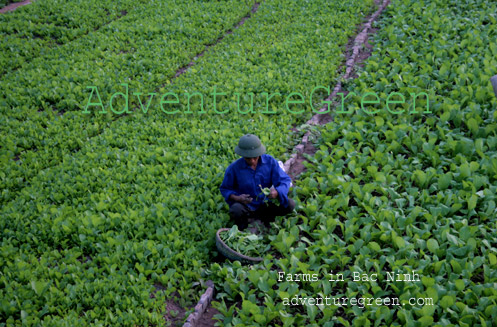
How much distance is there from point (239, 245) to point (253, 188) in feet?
2.62

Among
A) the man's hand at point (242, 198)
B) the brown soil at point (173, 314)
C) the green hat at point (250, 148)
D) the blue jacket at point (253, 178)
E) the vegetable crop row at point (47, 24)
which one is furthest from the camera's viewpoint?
the vegetable crop row at point (47, 24)

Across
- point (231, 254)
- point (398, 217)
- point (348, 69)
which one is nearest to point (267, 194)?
point (231, 254)

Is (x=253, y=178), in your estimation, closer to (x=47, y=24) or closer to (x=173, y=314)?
(x=173, y=314)

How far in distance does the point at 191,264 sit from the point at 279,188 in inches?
56.6

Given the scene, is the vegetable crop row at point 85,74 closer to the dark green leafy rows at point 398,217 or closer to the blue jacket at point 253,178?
the blue jacket at point 253,178

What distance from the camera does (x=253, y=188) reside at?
591cm

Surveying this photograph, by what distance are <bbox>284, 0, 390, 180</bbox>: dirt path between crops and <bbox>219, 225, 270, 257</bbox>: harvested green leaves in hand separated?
5.71ft

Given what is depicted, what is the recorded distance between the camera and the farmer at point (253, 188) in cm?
579

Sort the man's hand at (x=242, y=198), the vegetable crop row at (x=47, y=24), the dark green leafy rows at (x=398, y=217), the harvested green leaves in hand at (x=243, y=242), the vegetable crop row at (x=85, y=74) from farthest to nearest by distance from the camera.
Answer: the vegetable crop row at (x=47, y=24) < the vegetable crop row at (x=85, y=74) < the man's hand at (x=242, y=198) < the harvested green leaves in hand at (x=243, y=242) < the dark green leafy rows at (x=398, y=217)

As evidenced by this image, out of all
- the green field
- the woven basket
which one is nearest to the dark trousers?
the green field

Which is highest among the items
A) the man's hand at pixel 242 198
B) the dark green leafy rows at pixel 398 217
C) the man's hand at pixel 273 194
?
the man's hand at pixel 273 194

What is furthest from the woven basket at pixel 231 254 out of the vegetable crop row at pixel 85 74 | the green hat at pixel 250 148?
the vegetable crop row at pixel 85 74

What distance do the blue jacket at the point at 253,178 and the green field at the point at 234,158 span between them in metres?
0.43

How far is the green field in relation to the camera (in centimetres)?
486
